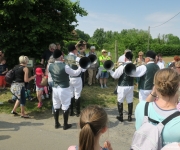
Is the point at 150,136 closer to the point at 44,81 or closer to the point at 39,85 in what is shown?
the point at 44,81

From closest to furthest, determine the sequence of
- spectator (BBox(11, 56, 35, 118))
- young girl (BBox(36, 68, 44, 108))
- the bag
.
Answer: spectator (BBox(11, 56, 35, 118)), the bag, young girl (BBox(36, 68, 44, 108))

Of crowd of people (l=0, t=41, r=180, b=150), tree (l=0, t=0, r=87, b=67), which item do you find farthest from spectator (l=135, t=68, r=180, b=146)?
tree (l=0, t=0, r=87, b=67)

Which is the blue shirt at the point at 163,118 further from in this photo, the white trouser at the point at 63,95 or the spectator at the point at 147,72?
the white trouser at the point at 63,95

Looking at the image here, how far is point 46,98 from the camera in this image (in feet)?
25.8

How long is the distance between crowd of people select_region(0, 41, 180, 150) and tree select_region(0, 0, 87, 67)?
2.30ft

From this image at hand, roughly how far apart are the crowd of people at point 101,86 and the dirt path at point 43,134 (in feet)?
0.90

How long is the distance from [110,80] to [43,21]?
5.02 meters

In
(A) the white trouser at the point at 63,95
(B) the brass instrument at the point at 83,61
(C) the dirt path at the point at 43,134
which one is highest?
(B) the brass instrument at the point at 83,61

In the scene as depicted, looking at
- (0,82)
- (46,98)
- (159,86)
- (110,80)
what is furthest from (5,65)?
(159,86)

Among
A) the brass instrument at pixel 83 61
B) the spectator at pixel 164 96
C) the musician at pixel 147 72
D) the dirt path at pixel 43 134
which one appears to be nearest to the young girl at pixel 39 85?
the dirt path at pixel 43 134

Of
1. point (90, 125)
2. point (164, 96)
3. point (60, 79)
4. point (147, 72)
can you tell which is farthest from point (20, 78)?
point (164, 96)

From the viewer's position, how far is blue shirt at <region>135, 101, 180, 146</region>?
191 centimetres

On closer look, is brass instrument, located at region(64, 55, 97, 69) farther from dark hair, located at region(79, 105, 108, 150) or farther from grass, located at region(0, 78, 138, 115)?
dark hair, located at region(79, 105, 108, 150)

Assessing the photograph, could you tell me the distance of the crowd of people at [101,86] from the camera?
1997 millimetres
